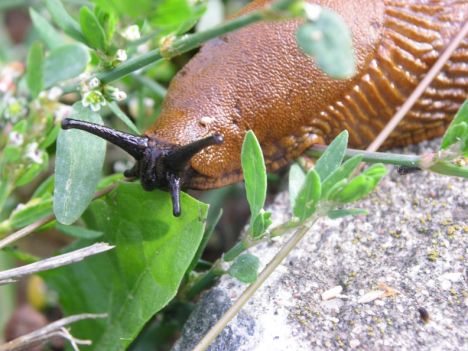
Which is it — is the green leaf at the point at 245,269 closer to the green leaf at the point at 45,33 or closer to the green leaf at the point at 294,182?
the green leaf at the point at 294,182

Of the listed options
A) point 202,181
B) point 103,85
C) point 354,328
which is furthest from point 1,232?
point 354,328

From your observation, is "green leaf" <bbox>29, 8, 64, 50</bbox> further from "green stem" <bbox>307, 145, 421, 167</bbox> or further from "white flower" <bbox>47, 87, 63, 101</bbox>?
"green stem" <bbox>307, 145, 421, 167</bbox>

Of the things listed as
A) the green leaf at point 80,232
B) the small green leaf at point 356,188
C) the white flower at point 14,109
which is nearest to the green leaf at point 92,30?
the white flower at point 14,109

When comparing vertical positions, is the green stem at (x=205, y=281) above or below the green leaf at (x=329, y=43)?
below

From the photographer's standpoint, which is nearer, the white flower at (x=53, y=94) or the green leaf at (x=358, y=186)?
the green leaf at (x=358, y=186)

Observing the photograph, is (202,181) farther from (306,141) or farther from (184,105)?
(306,141)

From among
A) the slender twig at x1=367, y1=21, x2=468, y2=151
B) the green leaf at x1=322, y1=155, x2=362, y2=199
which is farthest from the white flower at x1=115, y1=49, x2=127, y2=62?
the slender twig at x1=367, y1=21, x2=468, y2=151

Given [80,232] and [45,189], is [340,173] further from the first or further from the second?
[45,189]
